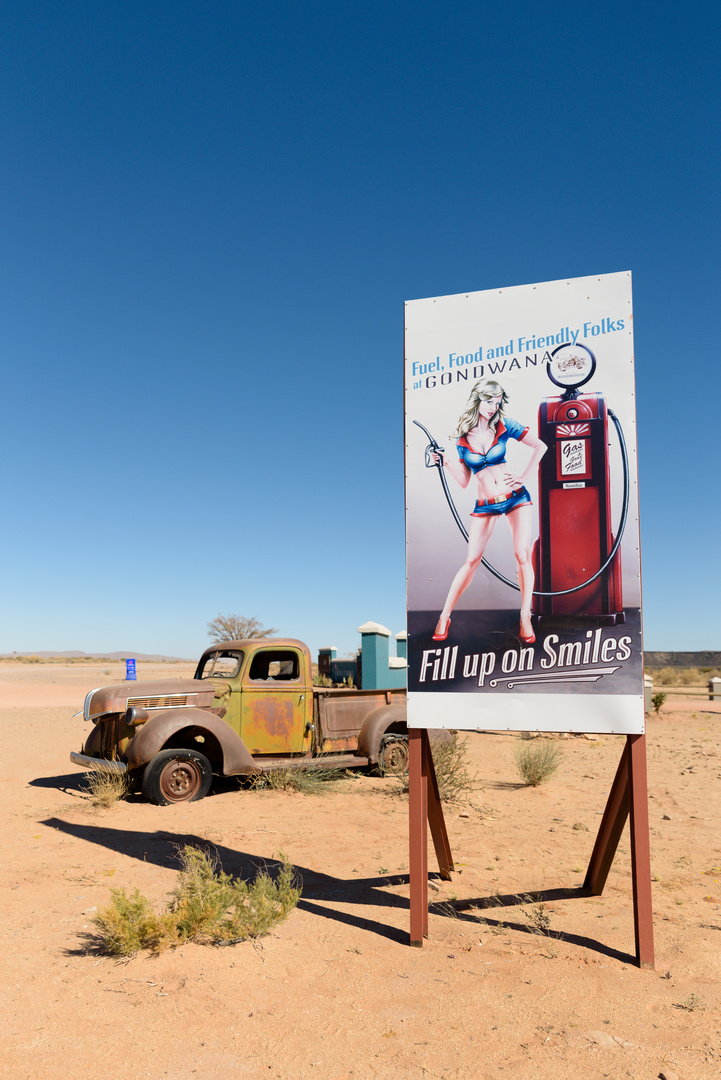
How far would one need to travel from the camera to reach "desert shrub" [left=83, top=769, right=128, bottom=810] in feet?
25.6

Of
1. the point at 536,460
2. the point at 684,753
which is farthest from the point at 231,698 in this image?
the point at 684,753

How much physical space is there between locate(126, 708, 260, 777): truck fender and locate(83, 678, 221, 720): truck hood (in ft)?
0.82

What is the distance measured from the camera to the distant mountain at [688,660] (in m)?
54.4

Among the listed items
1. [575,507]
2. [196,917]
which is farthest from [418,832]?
[575,507]

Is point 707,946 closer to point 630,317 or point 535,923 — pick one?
point 535,923

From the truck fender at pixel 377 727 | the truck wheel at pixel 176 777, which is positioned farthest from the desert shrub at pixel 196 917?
the truck fender at pixel 377 727

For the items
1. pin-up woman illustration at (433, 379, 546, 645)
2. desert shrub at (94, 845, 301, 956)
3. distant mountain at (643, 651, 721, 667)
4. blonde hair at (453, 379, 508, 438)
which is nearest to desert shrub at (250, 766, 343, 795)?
desert shrub at (94, 845, 301, 956)

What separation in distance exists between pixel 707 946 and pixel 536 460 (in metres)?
3.15

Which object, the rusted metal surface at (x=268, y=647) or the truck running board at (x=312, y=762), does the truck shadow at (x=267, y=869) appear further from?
the rusted metal surface at (x=268, y=647)

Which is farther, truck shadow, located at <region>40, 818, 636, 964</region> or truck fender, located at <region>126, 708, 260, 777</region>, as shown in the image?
truck fender, located at <region>126, 708, 260, 777</region>

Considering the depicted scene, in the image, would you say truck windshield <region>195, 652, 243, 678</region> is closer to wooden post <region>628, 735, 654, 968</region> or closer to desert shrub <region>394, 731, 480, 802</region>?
desert shrub <region>394, 731, 480, 802</region>

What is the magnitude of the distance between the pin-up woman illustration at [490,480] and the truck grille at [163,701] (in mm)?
5200

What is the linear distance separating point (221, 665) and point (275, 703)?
97cm

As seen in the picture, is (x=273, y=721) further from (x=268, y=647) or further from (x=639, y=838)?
(x=639, y=838)
